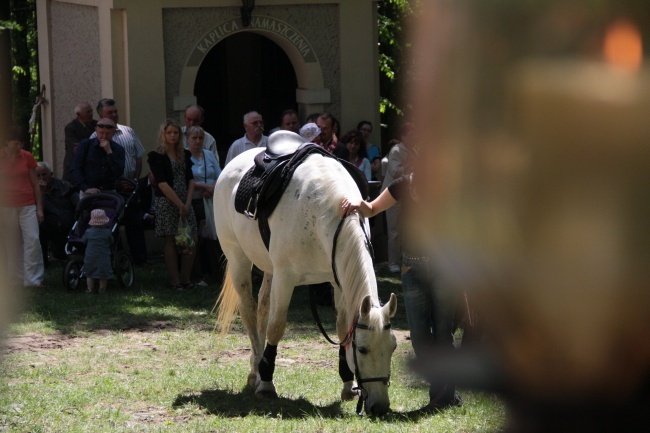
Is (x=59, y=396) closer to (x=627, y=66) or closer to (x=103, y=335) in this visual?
(x=103, y=335)

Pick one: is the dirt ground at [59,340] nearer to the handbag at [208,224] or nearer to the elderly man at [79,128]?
the handbag at [208,224]

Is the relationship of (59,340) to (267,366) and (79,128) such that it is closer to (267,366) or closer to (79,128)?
(267,366)

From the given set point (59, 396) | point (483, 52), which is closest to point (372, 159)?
point (59, 396)

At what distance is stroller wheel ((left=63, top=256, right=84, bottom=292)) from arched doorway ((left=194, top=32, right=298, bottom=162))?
18.9 feet

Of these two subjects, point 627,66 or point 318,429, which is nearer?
point 627,66

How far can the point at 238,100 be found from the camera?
16.1 m

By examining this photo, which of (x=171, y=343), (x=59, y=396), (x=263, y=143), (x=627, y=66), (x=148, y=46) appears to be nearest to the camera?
(x=627, y=66)

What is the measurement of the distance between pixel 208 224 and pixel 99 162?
1.32 m

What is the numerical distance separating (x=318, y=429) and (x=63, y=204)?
643 cm

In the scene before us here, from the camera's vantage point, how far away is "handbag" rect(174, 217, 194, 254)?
9.90m

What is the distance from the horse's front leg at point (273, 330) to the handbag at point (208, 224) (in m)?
4.59

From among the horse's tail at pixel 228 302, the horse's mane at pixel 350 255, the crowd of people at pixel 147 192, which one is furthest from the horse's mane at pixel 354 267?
the crowd of people at pixel 147 192

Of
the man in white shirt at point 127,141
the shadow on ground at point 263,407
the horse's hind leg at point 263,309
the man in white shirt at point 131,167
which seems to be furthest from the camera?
the man in white shirt at point 127,141

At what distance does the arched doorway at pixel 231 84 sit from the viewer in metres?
15.7
